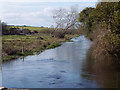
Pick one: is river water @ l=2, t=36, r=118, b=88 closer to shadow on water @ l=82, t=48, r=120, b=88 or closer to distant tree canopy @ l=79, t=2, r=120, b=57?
shadow on water @ l=82, t=48, r=120, b=88

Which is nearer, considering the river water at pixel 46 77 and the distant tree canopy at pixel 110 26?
→ the river water at pixel 46 77

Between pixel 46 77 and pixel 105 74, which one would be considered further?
pixel 105 74

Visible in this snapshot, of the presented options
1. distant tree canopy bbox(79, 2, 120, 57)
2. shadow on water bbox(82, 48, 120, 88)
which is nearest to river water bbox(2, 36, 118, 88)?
shadow on water bbox(82, 48, 120, 88)

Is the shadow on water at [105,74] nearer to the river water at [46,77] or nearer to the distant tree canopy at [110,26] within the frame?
the river water at [46,77]

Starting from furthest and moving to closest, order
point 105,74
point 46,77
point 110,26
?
point 110,26 → point 105,74 → point 46,77

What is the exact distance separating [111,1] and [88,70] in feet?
19.9

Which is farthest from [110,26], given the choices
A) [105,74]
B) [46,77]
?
[46,77]

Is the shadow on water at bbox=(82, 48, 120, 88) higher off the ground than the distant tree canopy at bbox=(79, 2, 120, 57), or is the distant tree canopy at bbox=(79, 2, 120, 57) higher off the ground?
the distant tree canopy at bbox=(79, 2, 120, 57)

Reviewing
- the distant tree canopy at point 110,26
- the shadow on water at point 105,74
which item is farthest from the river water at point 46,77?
the distant tree canopy at point 110,26

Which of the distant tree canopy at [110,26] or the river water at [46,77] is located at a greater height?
the distant tree canopy at [110,26]

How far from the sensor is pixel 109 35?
15891 millimetres

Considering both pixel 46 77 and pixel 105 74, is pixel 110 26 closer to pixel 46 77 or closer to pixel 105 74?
pixel 105 74

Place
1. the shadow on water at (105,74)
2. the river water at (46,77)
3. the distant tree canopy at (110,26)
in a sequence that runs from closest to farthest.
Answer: the river water at (46,77), the shadow on water at (105,74), the distant tree canopy at (110,26)

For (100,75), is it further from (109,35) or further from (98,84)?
(109,35)
